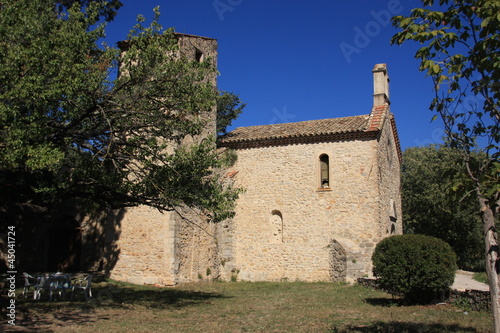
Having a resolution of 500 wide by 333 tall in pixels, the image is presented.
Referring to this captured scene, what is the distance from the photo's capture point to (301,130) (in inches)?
765

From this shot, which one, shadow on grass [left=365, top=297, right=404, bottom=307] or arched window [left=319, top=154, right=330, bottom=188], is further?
arched window [left=319, top=154, right=330, bottom=188]

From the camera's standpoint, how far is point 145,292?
14.4 meters

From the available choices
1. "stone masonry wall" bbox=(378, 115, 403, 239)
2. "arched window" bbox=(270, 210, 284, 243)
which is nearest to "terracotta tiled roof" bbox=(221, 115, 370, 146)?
"stone masonry wall" bbox=(378, 115, 403, 239)

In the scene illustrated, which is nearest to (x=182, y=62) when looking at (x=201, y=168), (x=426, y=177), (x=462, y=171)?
(x=201, y=168)

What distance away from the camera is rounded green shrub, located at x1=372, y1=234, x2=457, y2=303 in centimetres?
1136

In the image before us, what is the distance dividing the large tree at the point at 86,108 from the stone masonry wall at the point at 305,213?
23.2 feet

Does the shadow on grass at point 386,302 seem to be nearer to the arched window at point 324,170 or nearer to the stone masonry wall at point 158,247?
the arched window at point 324,170

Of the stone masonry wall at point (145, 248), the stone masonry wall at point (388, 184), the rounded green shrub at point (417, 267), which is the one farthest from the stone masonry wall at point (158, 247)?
the stone masonry wall at point (388, 184)

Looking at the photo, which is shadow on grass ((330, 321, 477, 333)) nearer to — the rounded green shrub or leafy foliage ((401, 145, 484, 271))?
the rounded green shrub

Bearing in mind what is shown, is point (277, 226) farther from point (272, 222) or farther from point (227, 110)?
point (227, 110)

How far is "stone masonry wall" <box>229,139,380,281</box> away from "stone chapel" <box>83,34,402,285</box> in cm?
4

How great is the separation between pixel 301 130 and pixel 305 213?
375 cm

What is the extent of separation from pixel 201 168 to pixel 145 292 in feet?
18.2

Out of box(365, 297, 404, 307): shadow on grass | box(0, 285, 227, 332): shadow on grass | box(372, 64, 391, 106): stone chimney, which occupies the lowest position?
box(365, 297, 404, 307): shadow on grass
